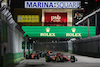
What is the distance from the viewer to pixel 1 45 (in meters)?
11.5

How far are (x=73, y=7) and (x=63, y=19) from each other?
150 inches

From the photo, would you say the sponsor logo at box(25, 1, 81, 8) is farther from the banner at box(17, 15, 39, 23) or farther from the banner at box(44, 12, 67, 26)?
the banner at box(17, 15, 39, 23)

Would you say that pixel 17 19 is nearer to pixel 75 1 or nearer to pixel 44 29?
pixel 44 29

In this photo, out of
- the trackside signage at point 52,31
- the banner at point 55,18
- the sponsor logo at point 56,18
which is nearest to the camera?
the trackside signage at point 52,31

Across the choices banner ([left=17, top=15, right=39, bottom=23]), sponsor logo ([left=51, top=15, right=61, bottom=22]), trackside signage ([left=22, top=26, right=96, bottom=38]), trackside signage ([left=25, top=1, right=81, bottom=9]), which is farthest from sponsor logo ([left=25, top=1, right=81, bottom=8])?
trackside signage ([left=22, top=26, right=96, bottom=38])

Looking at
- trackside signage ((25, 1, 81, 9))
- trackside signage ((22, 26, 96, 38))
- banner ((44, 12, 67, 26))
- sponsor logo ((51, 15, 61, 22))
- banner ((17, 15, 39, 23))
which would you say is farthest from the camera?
trackside signage ((25, 1, 81, 9))

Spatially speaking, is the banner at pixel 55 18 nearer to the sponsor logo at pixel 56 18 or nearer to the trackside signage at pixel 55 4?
the sponsor logo at pixel 56 18

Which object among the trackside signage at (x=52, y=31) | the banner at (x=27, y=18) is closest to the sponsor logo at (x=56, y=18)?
the banner at (x=27, y=18)

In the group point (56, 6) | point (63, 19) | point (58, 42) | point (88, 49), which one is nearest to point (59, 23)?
point (63, 19)

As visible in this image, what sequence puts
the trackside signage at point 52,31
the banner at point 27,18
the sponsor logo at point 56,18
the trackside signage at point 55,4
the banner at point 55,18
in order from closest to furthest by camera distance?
the trackside signage at point 52,31 < the banner at point 27,18 < the banner at point 55,18 < the sponsor logo at point 56,18 < the trackside signage at point 55,4

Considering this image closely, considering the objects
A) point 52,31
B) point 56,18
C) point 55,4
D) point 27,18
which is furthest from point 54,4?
point 52,31

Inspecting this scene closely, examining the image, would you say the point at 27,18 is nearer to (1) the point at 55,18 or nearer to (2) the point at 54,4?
(1) the point at 55,18

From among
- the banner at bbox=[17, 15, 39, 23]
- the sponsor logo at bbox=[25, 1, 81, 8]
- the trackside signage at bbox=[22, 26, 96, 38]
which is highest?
the sponsor logo at bbox=[25, 1, 81, 8]

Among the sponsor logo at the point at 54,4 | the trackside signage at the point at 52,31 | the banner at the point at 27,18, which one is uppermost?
the sponsor logo at the point at 54,4
